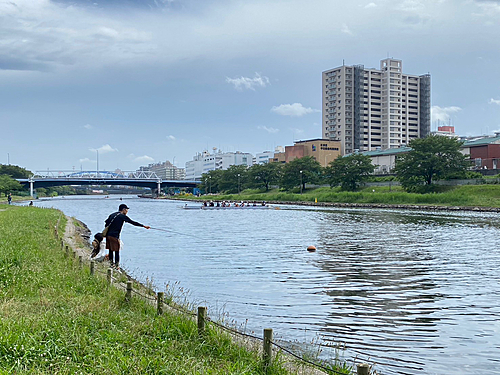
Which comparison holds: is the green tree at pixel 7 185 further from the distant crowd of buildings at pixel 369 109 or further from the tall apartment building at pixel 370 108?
the tall apartment building at pixel 370 108

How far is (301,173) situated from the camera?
9988 cm

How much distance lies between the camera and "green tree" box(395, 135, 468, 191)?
6838cm

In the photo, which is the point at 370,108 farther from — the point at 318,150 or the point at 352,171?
the point at 352,171

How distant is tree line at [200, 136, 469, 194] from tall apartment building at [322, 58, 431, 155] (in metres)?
35.6

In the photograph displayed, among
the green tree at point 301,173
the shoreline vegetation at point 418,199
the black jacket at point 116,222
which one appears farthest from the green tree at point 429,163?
the black jacket at point 116,222

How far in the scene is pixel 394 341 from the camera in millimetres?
9617

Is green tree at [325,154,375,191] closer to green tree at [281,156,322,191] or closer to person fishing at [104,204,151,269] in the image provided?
green tree at [281,156,322,191]

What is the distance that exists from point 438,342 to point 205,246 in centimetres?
1773

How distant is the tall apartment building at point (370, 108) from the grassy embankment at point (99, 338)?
141m

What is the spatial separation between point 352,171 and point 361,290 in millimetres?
73377

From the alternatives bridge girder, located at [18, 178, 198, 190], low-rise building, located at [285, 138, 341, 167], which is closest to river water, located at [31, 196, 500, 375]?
low-rise building, located at [285, 138, 341, 167]

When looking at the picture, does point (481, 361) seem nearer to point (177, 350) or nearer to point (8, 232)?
point (177, 350)

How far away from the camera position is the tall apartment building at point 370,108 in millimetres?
147625

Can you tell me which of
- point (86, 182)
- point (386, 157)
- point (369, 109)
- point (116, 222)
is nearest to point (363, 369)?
point (116, 222)
